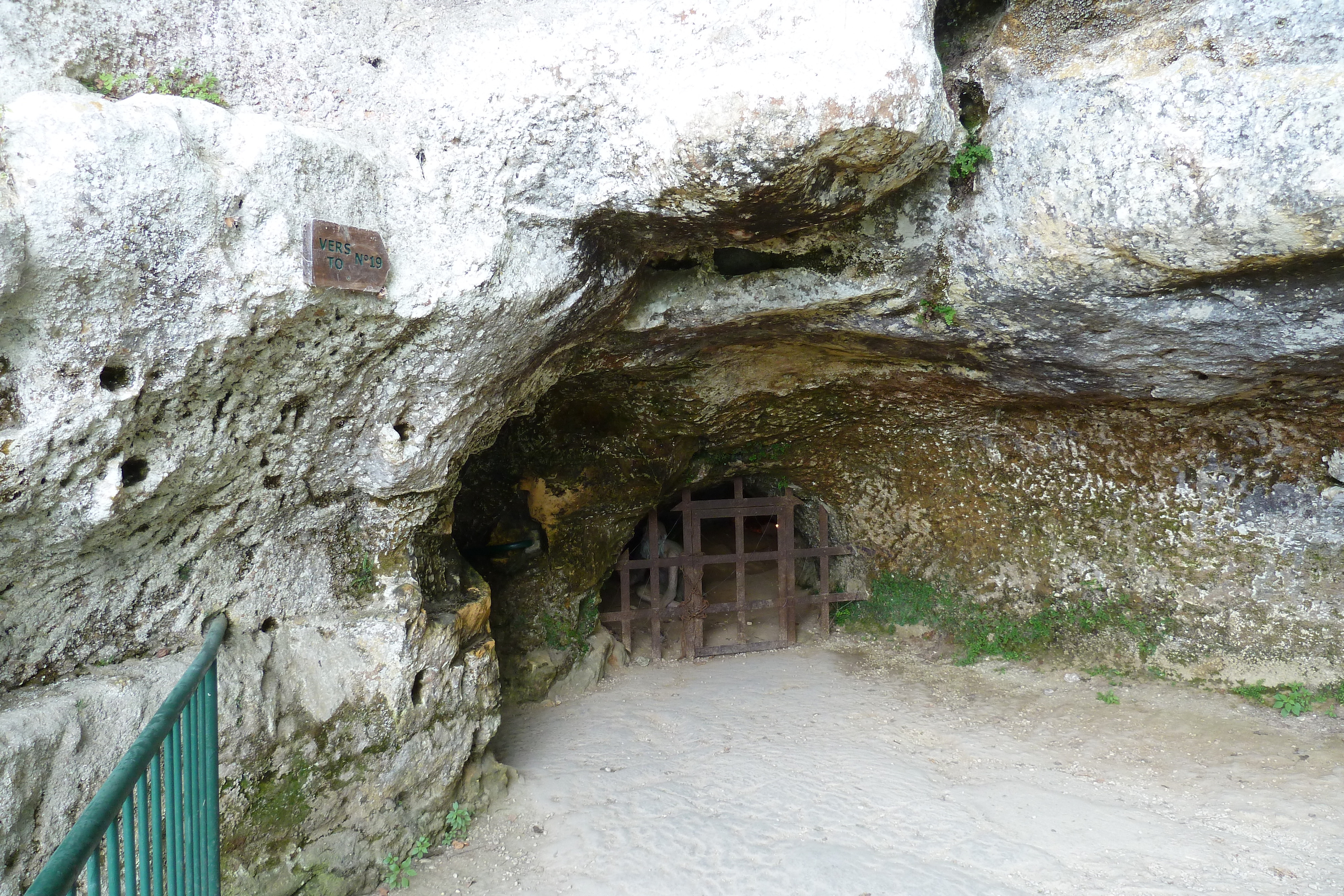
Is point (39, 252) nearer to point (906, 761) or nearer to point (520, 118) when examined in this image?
point (520, 118)

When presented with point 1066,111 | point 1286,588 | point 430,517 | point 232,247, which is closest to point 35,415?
point 232,247

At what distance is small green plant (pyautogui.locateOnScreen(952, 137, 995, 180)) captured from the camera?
308cm

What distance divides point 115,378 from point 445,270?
40.0 inches

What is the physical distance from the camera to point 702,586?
237 inches

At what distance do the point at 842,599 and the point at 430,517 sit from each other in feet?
11.4

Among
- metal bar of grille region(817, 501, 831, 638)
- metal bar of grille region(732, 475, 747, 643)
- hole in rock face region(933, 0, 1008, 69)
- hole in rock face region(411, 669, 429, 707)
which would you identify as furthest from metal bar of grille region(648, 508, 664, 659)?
hole in rock face region(933, 0, 1008, 69)

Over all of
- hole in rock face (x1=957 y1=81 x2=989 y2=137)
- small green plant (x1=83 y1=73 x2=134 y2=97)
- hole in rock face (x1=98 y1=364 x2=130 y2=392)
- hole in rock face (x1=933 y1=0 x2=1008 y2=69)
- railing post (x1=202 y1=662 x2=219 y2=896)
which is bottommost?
railing post (x1=202 y1=662 x2=219 y2=896)

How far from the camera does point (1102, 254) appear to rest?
9.75ft

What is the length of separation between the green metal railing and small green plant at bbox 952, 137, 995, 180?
3014mm

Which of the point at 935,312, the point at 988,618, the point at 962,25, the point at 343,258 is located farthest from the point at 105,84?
the point at 988,618

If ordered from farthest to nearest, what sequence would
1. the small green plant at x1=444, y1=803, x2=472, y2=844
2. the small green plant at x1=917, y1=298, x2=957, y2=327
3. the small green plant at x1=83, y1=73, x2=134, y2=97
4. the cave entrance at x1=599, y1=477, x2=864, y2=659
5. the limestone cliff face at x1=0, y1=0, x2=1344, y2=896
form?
the cave entrance at x1=599, y1=477, x2=864, y2=659 < the small green plant at x1=917, y1=298, x2=957, y2=327 < the small green plant at x1=444, y1=803, x2=472, y2=844 < the small green plant at x1=83, y1=73, x2=134, y2=97 < the limestone cliff face at x1=0, y1=0, x2=1344, y2=896

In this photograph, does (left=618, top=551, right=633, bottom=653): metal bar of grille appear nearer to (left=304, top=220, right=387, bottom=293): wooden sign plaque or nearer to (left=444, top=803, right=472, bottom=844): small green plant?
(left=444, top=803, right=472, bottom=844): small green plant

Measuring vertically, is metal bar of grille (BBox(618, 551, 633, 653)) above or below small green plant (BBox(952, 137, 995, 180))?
below

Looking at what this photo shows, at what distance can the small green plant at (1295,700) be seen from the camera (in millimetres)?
4105
